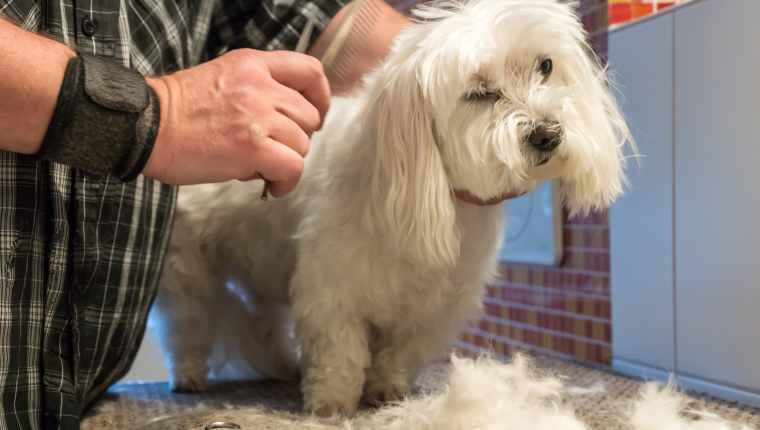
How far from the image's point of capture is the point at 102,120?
716 mm

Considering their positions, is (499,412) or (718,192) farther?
(718,192)

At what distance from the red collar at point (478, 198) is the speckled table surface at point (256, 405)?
311 mm

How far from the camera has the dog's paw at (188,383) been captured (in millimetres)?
1428

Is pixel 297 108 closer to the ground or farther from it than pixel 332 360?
farther from it

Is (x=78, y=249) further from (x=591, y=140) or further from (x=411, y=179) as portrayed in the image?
(x=591, y=140)

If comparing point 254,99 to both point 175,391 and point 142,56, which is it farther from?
point 175,391

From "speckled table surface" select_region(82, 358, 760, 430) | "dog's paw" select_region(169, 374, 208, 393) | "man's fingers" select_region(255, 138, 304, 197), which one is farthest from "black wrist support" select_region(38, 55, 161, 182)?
"dog's paw" select_region(169, 374, 208, 393)

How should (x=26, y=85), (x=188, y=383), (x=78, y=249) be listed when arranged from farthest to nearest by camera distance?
(x=188, y=383)
(x=78, y=249)
(x=26, y=85)

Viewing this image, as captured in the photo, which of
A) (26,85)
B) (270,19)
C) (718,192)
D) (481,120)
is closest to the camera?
(26,85)

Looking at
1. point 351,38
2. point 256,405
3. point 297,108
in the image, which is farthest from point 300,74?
point 256,405

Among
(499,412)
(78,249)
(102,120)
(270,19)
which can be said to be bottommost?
(499,412)

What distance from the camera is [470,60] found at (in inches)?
39.9

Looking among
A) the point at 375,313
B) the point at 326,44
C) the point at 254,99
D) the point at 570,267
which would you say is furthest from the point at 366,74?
the point at 570,267

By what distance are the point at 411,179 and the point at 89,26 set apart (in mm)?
456
